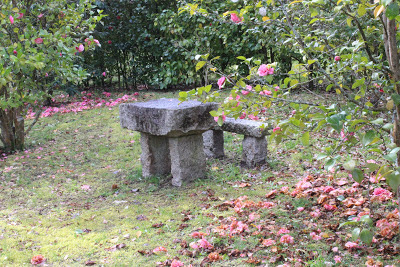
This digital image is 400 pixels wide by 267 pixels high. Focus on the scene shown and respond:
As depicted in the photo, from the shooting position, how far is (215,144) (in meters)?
5.52

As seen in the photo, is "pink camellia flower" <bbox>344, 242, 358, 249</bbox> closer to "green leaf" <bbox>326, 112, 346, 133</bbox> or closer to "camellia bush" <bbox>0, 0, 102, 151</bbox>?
"green leaf" <bbox>326, 112, 346, 133</bbox>

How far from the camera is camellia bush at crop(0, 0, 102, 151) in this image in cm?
513

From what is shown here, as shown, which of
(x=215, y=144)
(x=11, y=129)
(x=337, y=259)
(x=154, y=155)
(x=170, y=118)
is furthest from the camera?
(x=11, y=129)

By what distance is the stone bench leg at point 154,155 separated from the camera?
4.95 metres

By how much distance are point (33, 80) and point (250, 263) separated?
473cm

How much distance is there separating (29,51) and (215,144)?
8.95 ft

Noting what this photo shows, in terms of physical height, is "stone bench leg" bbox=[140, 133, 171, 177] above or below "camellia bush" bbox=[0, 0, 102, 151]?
below

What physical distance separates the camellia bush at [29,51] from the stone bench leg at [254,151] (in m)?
2.58

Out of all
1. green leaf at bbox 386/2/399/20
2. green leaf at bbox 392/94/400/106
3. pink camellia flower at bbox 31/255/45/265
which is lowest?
pink camellia flower at bbox 31/255/45/265

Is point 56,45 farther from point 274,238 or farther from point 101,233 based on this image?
point 274,238

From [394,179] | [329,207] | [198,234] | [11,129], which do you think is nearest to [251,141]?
[329,207]

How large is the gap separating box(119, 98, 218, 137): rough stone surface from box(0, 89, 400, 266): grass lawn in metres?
0.69

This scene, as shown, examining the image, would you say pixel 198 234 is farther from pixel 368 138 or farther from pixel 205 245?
pixel 368 138

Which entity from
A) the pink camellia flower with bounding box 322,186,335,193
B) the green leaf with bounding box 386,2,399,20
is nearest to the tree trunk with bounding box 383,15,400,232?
the green leaf with bounding box 386,2,399,20
